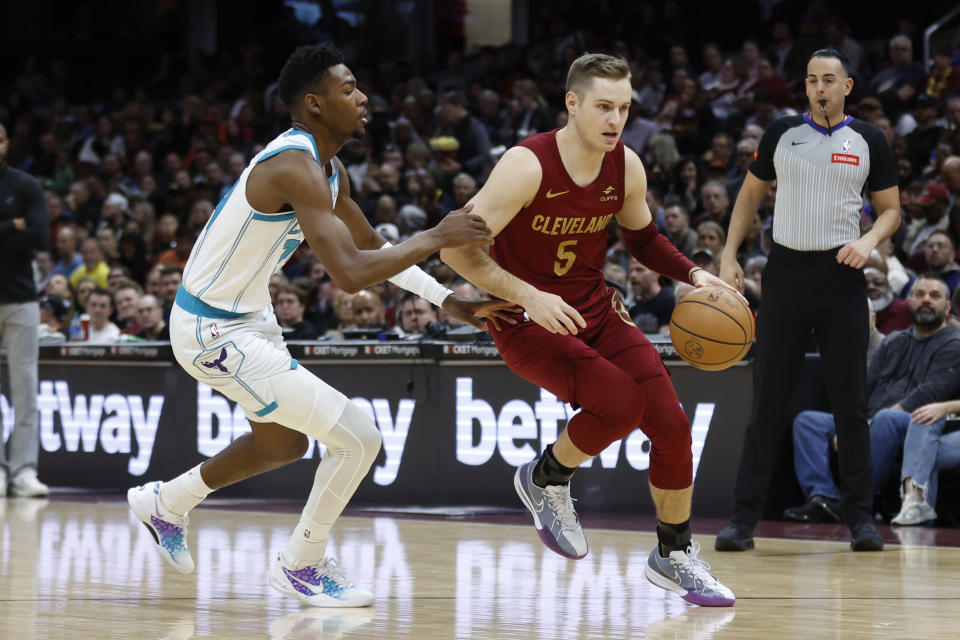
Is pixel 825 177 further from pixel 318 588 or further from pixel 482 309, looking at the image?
pixel 318 588

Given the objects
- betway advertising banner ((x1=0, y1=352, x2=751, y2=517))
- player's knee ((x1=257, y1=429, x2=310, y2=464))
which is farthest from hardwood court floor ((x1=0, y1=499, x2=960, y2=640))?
betway advertising banner ((x1=0, y1=352, x2=751, y2=517))

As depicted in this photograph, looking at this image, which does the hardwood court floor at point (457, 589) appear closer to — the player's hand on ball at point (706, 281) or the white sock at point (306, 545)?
the white sock at point (306, 545)

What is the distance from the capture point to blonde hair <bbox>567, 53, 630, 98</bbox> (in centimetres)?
492

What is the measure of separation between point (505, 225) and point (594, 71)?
649mm

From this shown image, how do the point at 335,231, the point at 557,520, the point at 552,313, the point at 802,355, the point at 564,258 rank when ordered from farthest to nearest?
the point at 802,355, the point at 557,520, the point at 564,258, the point at 552,313, the point at 335,231

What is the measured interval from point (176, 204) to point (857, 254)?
10653 mm

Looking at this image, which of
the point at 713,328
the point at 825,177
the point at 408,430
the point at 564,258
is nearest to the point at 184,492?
the point at 564,258

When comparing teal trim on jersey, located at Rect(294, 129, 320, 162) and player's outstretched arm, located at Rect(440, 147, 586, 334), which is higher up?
teal trim on jersey, located at Rect(294, 129, 320, 162)

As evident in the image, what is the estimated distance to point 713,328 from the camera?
5.08m

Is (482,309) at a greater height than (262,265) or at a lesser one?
lesser

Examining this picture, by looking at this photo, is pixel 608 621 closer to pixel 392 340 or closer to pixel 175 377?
pixel 392 340

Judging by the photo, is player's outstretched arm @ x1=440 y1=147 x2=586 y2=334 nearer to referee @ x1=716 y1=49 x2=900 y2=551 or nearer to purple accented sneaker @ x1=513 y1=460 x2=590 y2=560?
purple accented sneaker @ x1=513 y1=460 x2=590 y2=560

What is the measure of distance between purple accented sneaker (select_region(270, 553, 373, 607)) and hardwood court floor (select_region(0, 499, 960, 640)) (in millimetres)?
64

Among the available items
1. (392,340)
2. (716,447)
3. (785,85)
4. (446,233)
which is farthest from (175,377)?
(785,85)
